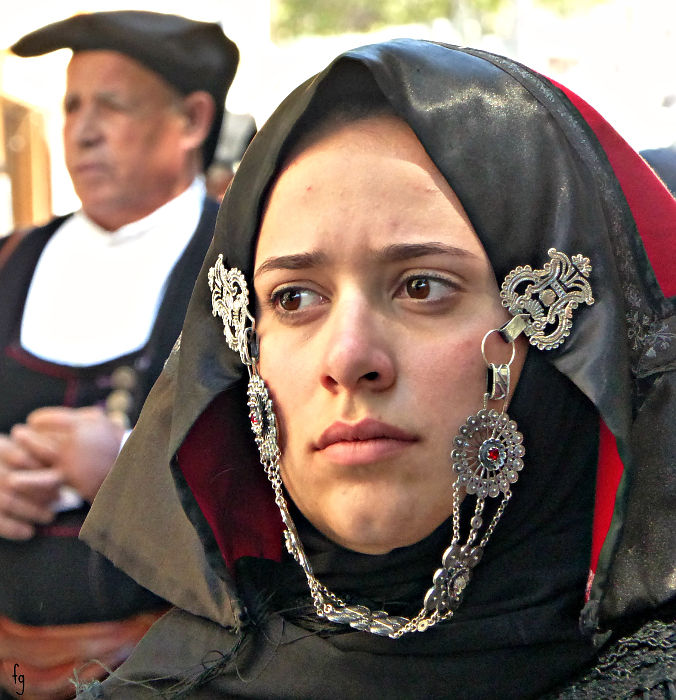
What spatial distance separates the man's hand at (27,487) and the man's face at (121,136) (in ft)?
1.67

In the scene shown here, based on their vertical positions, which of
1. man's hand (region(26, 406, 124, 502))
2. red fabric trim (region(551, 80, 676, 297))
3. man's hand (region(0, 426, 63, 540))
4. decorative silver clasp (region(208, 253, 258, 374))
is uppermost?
red fabric trim (region(551, 80, 676, 297))

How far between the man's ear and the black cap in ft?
0.04

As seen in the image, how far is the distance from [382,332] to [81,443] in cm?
77

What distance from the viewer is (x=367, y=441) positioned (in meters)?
1.49

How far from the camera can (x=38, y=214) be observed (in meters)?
2.32

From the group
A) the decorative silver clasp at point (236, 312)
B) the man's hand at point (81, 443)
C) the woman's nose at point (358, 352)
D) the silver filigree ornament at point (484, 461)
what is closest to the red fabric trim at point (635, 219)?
the silver filigree ornament at point (484, 461)

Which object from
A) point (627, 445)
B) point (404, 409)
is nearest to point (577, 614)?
point (627, 445)

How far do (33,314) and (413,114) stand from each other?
40.5 inches

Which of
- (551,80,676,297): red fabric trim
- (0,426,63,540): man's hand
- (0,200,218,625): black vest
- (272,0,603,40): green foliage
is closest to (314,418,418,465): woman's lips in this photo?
(551,80,676,297): red fabric trim

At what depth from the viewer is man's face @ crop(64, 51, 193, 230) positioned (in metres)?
2.11

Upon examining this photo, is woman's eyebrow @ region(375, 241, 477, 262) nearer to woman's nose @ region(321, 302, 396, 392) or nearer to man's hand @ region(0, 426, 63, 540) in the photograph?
woman's nose @ region(321, 302, 396, 392)

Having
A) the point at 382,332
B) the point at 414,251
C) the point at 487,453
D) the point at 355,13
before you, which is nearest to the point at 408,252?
the point at 414,251

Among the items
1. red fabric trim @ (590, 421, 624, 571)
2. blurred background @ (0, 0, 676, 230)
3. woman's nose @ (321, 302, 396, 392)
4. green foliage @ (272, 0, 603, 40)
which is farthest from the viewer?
green foliage @ (272, 0, 603, 40)

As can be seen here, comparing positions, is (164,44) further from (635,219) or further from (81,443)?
(635,219)
